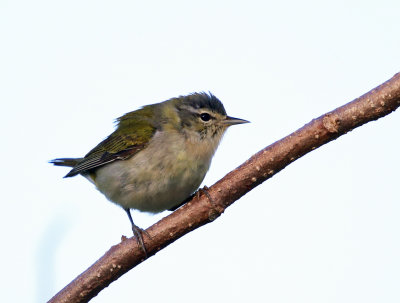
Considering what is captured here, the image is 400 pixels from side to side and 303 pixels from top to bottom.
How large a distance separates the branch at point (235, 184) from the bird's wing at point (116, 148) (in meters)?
1.92

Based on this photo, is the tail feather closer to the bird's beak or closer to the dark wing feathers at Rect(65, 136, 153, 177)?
the dark wing feathers at Rect(65, 136, 153, 177)

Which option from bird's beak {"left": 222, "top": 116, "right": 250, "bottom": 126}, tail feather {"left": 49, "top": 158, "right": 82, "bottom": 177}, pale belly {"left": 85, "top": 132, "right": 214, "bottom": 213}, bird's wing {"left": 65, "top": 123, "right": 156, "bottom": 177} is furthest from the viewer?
tail feather {"left": 49, "top": 158, "right": 82, "bottom": 177}

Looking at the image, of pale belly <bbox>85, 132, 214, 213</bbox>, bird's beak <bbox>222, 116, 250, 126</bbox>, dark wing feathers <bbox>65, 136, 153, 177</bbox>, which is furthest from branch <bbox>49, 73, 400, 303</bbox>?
bird's beak <bbox>222, 116, 250, 126</bbox>

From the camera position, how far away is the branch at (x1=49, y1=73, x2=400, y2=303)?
12.1ft

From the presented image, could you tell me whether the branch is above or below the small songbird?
below

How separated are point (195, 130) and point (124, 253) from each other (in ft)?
A: 7.41

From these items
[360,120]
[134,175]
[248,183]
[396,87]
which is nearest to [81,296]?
[248,183]

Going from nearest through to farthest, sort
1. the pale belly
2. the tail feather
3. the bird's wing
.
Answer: the pale belly < the bird's wing < the tail feather

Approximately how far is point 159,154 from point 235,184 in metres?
1.79

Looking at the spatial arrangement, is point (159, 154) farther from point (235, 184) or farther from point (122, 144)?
point (235, 184)

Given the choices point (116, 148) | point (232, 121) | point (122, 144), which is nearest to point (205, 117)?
point (232, 121)

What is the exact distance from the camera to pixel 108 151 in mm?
6664

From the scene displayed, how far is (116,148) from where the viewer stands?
654 centimetres

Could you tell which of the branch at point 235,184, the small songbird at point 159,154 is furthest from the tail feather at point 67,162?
the branch at point 235,184
